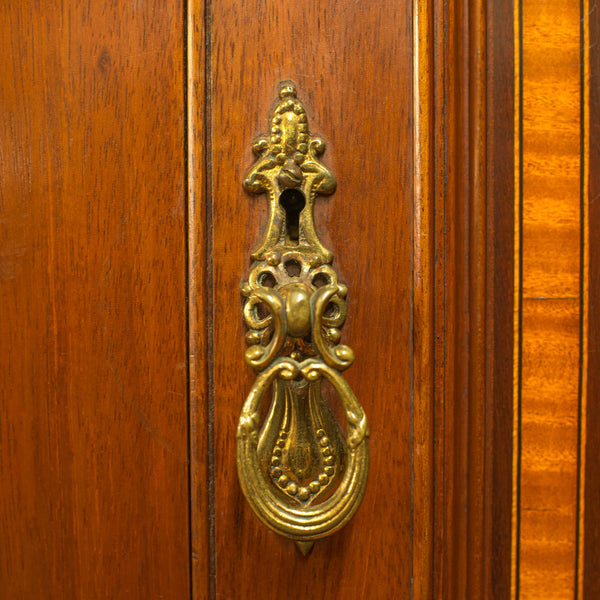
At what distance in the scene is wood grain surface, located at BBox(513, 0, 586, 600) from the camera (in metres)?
0.34

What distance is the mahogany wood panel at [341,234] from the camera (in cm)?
34

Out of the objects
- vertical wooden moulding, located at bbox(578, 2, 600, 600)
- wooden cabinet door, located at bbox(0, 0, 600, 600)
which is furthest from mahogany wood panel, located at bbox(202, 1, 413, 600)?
vertical wooden moulding, located at bbox(578, 2, 600, 600)

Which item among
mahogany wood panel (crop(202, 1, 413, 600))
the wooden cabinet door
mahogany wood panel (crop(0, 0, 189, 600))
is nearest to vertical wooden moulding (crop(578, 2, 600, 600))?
the wooden cabinet door

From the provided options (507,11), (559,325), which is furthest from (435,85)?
(559,325)

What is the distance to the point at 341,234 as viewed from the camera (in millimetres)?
351

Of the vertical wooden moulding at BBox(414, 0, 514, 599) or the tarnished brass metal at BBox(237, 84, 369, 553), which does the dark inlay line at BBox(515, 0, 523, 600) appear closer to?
the vertical wooden moulding at BBox(414, 0, 514, 599)

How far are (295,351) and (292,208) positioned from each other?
96 mm

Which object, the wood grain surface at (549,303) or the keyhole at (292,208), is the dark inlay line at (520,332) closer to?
the wood grain surface at (549,303)

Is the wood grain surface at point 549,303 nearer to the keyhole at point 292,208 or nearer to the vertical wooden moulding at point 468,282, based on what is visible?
the vertical wooden moulding at point 468,282

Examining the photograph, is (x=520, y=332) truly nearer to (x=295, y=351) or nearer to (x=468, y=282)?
(x=468, y=282)

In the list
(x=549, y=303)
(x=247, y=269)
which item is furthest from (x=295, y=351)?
(x=549, y=303)

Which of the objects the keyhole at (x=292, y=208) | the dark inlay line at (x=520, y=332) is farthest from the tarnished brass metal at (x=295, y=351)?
the dark inlay line at (x=520, y=332)

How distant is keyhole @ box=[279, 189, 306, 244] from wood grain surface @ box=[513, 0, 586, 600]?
146mm

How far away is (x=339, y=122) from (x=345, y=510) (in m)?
0.25
